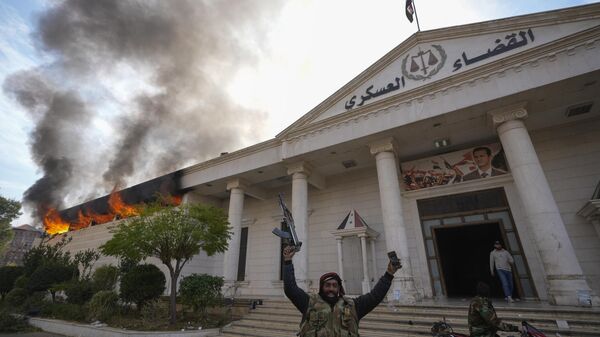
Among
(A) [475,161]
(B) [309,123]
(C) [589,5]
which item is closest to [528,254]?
(A) [475,161]

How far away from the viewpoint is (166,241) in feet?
34.7

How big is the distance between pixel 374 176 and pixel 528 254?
7209mm

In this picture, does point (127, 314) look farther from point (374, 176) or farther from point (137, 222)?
point (374, 176)

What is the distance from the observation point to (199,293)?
1023 centimetres

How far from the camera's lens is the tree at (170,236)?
34.2 feet

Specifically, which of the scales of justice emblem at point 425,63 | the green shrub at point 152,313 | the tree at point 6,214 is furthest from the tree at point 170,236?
the tree at point 6,214

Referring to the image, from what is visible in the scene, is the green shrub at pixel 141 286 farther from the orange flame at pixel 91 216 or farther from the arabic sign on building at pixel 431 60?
the arabic sign on building at pixel 431 60

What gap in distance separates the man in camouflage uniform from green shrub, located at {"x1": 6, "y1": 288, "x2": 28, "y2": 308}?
20510 mm

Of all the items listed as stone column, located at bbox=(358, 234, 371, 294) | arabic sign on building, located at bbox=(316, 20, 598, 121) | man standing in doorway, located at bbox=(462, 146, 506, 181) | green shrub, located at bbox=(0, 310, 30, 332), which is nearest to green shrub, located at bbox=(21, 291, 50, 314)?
green shrub, located at bbox=(0, 310, 30, 332)

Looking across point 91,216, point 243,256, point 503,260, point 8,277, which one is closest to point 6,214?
point 91,216

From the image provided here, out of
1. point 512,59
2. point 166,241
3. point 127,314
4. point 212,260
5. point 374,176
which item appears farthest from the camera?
point 212,260

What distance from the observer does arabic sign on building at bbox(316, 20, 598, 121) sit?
32.4ft

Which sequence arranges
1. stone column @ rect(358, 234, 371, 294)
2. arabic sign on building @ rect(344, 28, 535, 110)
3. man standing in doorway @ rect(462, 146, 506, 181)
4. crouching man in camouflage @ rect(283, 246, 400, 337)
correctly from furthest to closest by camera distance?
stone column @ rect(358, 234, 371, 294)
man standing in doorway @ rect(462, 146, 506, 181)
arabic sign on building @ rect(344, 28, 535, 110)
crouching man in camouflage @ rect(283, 246, 400, 337)

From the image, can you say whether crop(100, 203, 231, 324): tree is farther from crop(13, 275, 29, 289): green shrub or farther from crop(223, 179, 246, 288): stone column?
crop(13, 275, 29, 289): green shrub
